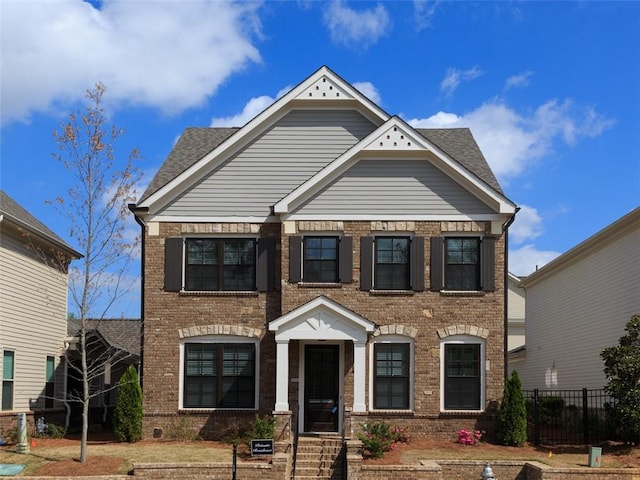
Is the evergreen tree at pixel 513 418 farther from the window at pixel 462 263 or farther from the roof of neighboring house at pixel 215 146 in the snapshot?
the roof of neighboring house at pixel 215 146

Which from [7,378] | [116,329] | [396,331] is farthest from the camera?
[116,329]

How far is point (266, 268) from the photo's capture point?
73.3 feet

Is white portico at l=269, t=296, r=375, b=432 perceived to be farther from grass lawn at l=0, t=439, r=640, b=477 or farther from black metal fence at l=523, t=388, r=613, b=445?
black metal fence at l=523, t=388, r=613, b=445

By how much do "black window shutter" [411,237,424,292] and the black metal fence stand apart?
4176 millimetres

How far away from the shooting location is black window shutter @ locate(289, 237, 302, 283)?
2194cm

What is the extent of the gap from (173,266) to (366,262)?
17.1 feet

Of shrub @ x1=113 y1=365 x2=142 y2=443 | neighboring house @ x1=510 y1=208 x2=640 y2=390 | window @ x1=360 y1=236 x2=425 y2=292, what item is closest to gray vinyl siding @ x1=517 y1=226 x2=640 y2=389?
neighboring house @ x1=510 y1=208 x2=640 y2=390

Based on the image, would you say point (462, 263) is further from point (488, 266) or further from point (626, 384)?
point (626, 384)

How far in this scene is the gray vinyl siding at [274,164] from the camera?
2264 centimetres

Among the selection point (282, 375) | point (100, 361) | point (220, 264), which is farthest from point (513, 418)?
point (100, 361)

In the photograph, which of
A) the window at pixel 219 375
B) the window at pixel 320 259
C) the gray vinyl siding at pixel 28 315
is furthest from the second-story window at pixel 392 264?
the gray vinyl siding at pixel 28 315

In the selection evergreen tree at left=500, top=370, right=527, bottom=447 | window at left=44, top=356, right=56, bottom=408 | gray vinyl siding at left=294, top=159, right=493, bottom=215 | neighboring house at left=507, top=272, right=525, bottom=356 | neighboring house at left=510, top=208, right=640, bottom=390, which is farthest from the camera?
neighboring house at left=507, top=272, right=525, bottom=356

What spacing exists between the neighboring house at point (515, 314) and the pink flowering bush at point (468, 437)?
22.4 meters

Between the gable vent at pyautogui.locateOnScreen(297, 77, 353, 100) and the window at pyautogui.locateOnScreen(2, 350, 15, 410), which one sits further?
the gable vent at pyautogui.locateOnScreen(297, 77, 353, 100)
